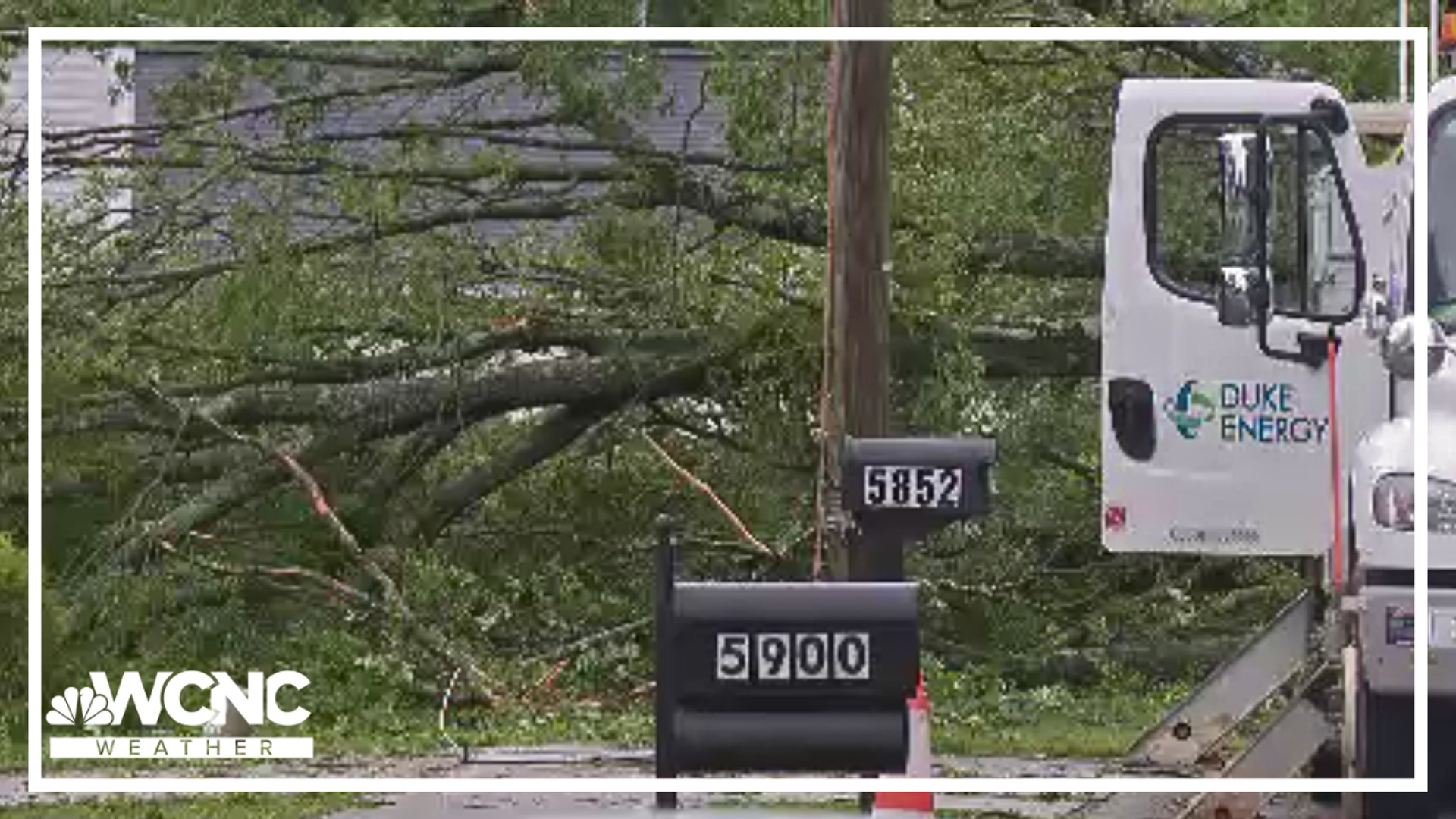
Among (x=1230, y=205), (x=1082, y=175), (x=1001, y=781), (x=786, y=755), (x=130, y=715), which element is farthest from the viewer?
(x=1082, y=175)

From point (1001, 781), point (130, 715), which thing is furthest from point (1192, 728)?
point (130, 715)

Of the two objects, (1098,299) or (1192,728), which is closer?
(1192,728)

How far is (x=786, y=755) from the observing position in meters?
6.70

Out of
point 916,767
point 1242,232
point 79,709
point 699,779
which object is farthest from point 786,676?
point 79,709

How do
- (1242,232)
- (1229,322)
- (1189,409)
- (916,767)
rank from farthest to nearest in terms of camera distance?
(1189,409) → (1229,322) → (1242,232) → (916,767)

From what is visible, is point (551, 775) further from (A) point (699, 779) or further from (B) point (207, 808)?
(A) point (699, 779)

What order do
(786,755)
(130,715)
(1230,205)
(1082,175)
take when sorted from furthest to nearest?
(1082,175)
(130,715)
(1230,205)
(786,755)

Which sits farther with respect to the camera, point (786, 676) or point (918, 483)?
point (918, 483)

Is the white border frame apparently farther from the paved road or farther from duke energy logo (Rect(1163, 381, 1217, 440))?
duke energy logo (Rect(1163, 381, 1217, 440))

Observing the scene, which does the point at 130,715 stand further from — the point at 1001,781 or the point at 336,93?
the point at 1001,781

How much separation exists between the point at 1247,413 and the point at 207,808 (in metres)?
4.68

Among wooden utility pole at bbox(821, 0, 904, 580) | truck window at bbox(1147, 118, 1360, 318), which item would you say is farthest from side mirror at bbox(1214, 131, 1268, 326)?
wooden utility pole at bbox(821, 0, 904, 580)

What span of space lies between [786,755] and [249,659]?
30.5 feet

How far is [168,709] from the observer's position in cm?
1539
